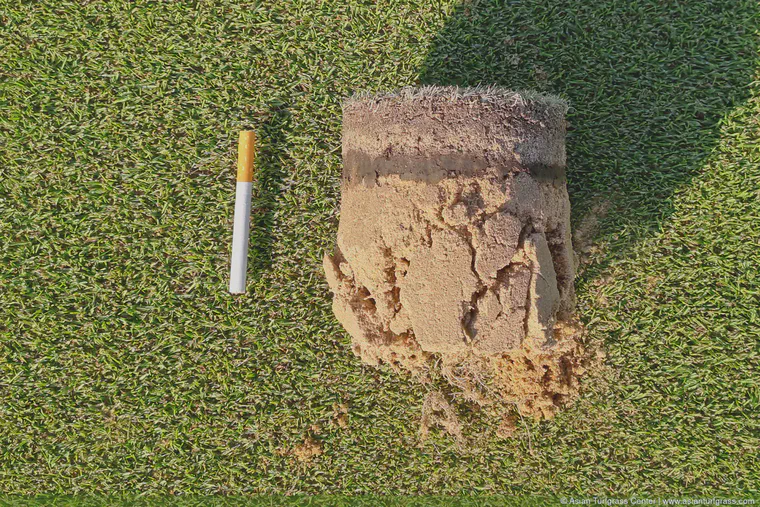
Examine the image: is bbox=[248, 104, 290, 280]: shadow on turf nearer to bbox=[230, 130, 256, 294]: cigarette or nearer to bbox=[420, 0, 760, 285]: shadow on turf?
bbox=[230, 130, 256, 294]: cigarette

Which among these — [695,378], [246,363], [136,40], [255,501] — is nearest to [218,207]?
[246,363]

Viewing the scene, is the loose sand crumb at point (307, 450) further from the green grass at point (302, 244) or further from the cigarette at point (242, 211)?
the cigarette at point (242, 211)

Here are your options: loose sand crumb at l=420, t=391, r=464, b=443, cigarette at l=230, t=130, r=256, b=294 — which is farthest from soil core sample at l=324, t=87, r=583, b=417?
cigarette at l=230, t=130, r=256, b=294

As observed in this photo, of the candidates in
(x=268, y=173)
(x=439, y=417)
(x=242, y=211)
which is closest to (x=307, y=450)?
(x=439, y=417)

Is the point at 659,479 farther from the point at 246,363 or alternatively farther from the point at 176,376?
the point at 176,376

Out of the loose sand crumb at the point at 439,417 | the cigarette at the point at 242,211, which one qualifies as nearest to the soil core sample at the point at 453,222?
the loose sand crumb at the point at 439,417

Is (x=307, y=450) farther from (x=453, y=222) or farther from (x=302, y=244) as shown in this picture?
(x=453, y=222)

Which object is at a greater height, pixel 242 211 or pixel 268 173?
pixel 268 173
